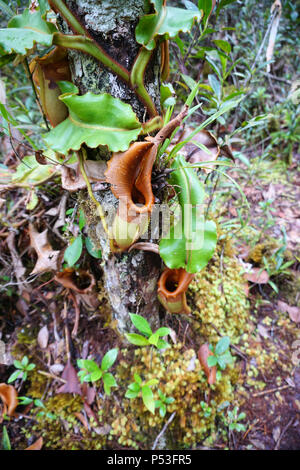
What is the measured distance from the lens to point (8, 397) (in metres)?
1.03

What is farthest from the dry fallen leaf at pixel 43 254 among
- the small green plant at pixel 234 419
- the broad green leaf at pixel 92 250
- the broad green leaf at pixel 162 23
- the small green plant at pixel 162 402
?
the small green plant at pixel 234 419

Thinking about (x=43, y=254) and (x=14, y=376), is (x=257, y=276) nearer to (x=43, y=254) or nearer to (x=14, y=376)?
(x=43, y=254)

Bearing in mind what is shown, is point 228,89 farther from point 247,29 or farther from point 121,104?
point 121,104

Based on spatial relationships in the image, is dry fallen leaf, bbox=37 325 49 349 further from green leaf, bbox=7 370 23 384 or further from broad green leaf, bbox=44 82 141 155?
broad green leaf, bbox=44 82 141 155

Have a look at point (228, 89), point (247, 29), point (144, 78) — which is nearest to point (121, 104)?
point (144, 78)

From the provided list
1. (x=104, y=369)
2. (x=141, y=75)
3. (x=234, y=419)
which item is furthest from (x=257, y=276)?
(x=141, y=75)

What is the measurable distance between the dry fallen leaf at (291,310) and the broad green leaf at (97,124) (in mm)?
1151

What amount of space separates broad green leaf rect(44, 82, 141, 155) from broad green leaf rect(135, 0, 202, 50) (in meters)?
0.13

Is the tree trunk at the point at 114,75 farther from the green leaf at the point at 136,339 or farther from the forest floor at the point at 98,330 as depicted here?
the forest floor at the point at 98,330

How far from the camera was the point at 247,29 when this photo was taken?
5.92 ft

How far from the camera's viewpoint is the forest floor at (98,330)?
3.34 ft

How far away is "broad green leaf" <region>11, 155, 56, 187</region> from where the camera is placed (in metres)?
0.90

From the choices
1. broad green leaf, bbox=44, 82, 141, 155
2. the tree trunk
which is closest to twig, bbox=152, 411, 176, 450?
the tree trunk

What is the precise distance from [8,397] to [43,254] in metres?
0.59
